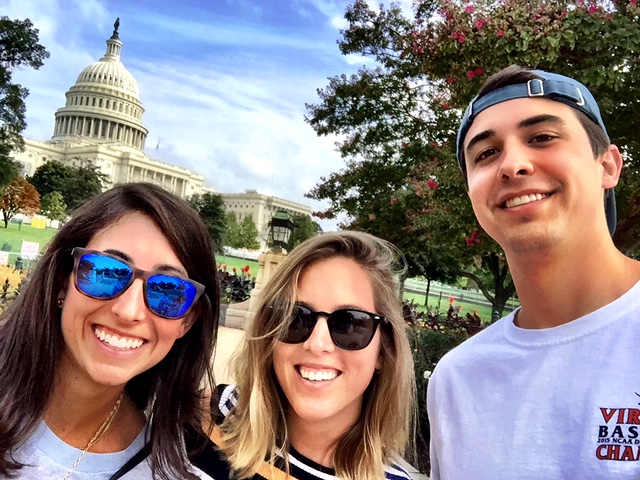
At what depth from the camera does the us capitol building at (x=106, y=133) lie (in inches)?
3391

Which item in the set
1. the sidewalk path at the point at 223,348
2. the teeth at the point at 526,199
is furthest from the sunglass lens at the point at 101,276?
the sidewalk path at the point at 223,348

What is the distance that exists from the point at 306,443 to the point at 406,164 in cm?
1069

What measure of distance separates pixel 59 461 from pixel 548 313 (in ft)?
5.25

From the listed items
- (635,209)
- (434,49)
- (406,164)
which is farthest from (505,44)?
(406,164)

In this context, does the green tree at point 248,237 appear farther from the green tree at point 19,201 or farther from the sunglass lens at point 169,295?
the sunglass lens at point 169,295

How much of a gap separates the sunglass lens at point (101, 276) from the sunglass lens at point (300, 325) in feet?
1.97

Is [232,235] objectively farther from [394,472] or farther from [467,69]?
[394,472]

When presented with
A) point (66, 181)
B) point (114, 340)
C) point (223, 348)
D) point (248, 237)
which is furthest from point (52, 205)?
point (114, 340)

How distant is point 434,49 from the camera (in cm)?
596

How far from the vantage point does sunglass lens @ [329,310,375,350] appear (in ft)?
6.59

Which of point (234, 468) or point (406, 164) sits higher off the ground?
point (406, 164)

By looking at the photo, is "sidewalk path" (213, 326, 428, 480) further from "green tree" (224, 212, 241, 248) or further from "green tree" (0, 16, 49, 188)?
"green tree" (224, 212, 241, 248)

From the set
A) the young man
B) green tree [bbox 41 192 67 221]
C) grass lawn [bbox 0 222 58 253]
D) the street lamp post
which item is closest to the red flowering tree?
the street lamp post

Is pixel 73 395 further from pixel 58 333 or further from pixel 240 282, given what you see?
pixel 240 282
